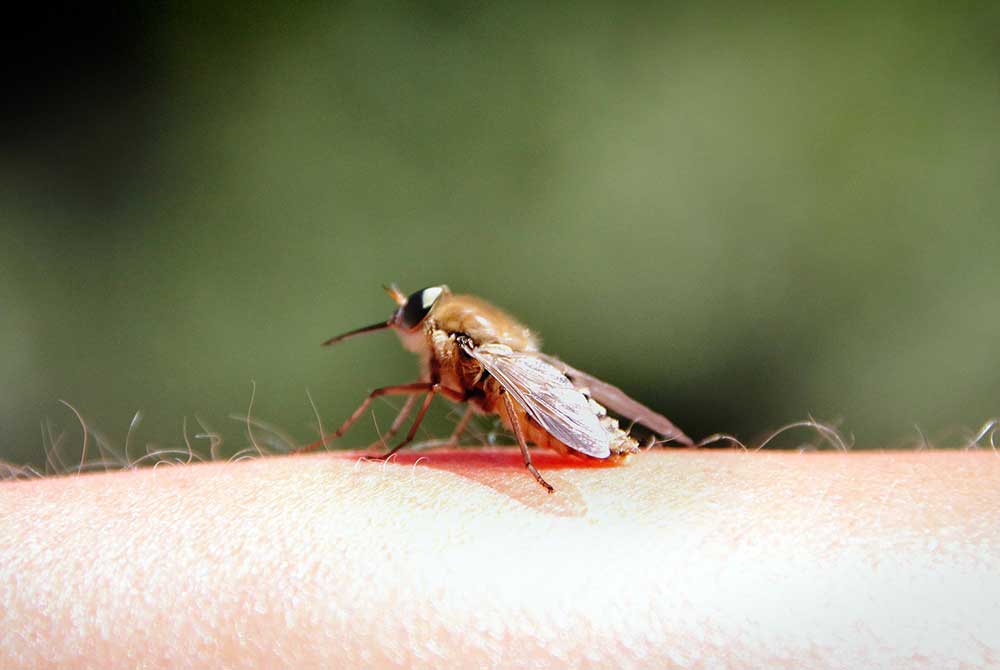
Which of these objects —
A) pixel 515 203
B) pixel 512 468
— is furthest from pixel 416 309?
pixel 515 203

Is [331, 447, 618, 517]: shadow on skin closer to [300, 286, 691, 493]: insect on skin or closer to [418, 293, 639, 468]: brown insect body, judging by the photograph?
[300, 286, 691, 493]: insect on skin

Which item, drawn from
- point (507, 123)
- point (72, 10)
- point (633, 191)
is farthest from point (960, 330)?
point (72, 10)

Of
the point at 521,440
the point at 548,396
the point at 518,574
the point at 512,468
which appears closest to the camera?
the point at 518,574

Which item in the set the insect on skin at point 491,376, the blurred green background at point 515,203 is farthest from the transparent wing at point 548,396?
the blurred green background at point 515,203

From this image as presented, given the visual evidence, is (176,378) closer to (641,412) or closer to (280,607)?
(641,412)

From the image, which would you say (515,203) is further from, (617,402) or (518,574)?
(518,574)

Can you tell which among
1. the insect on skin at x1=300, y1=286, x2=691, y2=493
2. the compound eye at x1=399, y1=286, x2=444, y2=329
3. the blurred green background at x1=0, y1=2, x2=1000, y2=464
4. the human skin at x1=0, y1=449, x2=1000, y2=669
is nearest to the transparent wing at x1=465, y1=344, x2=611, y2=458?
the insect on skin at x1=300, y1=286, x2=691, y2=493

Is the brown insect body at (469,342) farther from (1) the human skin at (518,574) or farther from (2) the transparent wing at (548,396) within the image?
(1) the human skin at (518,574)
